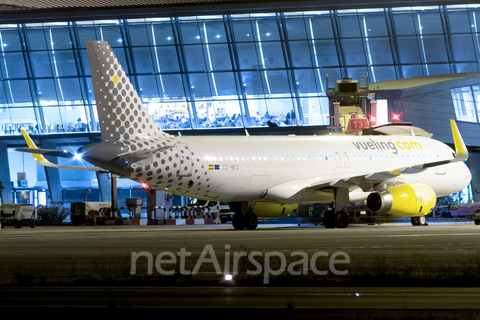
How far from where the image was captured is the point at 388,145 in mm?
28297

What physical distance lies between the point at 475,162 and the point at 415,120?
28.7 feet

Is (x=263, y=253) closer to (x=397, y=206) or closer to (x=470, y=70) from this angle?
(x=397, y=206)

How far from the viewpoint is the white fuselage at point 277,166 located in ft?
73.7

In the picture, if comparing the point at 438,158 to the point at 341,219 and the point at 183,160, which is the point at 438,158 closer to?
the point at 341,219

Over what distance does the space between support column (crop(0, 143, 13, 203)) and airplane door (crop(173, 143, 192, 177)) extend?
127ft

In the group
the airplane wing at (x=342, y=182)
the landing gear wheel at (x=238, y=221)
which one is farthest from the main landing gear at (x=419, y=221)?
the landing gear wheel at (x=238, y=221)

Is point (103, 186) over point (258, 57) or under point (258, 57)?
under

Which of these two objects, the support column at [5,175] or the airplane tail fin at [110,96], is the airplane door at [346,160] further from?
the support column at [5,175]

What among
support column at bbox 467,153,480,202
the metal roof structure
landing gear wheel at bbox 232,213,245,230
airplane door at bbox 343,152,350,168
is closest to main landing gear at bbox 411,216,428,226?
airplane door at bbox 343,152,350,168

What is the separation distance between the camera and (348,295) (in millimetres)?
5836

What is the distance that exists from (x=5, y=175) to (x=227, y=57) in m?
22.4

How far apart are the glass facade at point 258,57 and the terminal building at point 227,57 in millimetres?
83

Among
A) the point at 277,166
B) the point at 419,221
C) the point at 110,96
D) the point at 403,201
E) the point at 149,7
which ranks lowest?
the point at 419,221

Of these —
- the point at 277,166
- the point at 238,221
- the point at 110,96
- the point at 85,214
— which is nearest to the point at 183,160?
the point at 110,96
